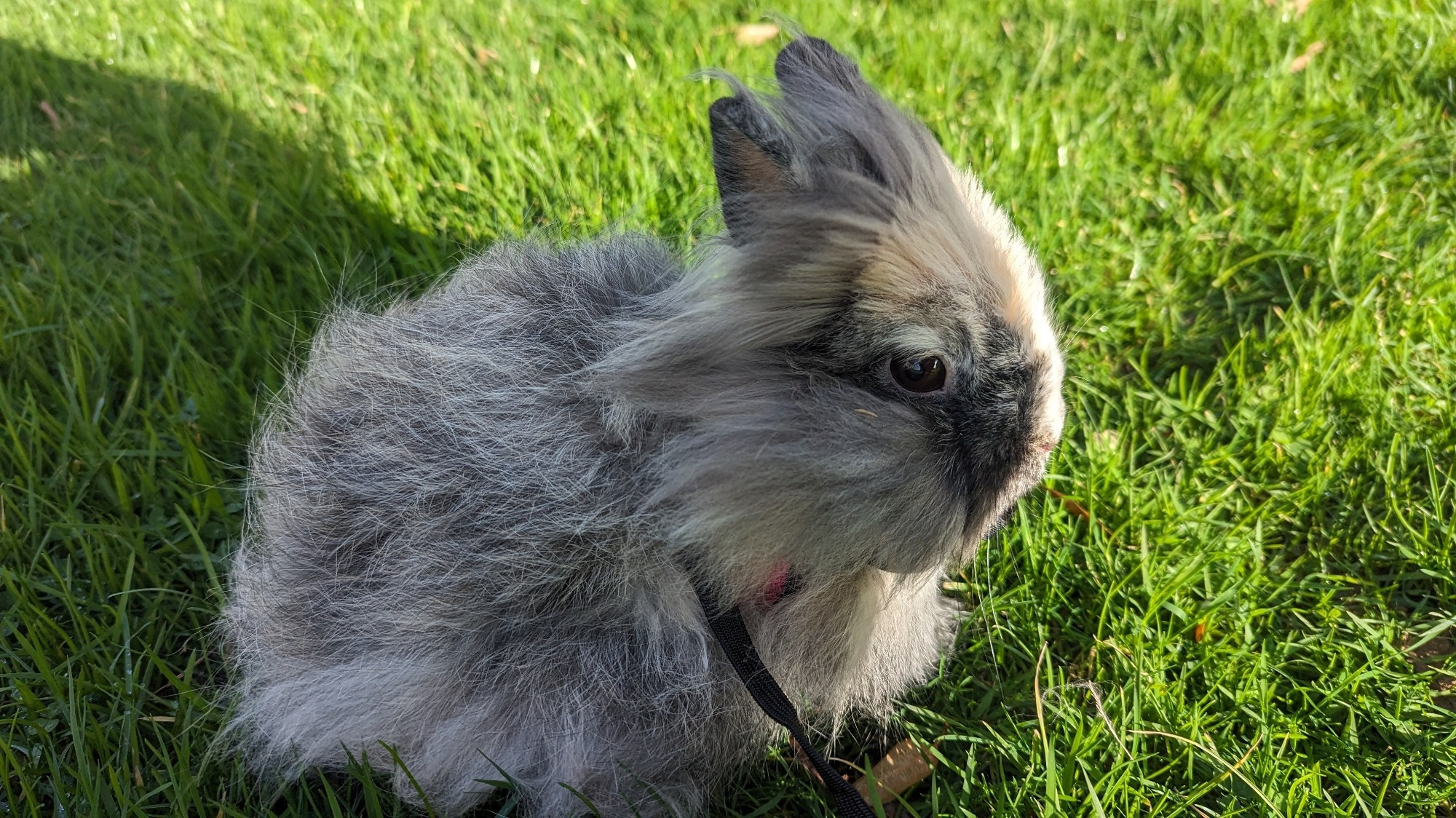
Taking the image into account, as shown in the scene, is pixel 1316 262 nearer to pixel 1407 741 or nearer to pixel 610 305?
pixel 1407 741

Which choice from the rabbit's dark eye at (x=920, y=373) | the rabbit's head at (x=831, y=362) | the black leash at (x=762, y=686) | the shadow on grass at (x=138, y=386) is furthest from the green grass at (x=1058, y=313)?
the rabbit's dark eye at (x=920, y=373)

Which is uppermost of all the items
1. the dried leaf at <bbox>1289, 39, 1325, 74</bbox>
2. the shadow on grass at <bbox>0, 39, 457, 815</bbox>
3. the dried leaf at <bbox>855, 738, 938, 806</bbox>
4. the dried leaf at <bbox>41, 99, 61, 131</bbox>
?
the dried leaf at <bbox>41, 99, 61, 131</bbox>

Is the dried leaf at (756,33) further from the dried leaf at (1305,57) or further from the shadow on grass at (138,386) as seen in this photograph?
the dried leaf at (1305,57)

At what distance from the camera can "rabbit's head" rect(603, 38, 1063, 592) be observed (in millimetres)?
1454

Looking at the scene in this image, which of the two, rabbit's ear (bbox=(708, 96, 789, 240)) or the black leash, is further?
the black leash

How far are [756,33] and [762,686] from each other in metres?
3.67

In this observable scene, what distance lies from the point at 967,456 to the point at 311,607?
1328 mm

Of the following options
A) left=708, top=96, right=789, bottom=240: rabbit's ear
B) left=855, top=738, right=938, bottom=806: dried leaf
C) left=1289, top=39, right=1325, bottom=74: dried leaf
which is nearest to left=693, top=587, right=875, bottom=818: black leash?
left=855, top=738, right=938, bottom=806: dried leaf

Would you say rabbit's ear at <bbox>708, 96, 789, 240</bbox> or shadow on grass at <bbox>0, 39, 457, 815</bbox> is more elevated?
rabbit's ear at <bbox>708, 96, 789, 240</bbox>

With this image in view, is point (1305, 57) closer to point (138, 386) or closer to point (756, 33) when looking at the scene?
point (756, 33)

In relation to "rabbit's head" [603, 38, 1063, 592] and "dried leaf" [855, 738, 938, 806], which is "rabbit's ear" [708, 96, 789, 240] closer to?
"rabbit's head" [603, 38, 1063, 592]

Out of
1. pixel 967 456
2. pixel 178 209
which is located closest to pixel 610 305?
pixel 967 456

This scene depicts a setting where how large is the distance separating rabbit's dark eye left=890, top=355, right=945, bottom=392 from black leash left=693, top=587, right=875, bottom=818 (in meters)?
0.52

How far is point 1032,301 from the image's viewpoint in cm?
164
